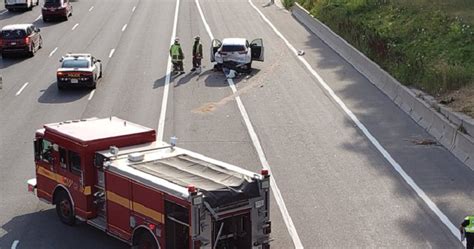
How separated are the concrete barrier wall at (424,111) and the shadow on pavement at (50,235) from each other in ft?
36.0

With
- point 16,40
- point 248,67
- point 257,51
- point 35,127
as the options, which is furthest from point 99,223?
point 16,40

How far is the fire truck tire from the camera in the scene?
615 inches

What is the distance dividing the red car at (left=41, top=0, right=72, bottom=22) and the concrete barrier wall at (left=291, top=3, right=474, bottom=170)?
2336cm

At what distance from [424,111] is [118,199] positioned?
1442cm

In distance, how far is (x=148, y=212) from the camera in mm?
15547

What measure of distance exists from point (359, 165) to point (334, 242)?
19.9 feet

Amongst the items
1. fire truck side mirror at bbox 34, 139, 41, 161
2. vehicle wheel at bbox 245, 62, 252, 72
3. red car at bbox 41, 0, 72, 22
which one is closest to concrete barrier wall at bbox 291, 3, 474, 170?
vehicle wheel at bbox 245, 62, 252, 72

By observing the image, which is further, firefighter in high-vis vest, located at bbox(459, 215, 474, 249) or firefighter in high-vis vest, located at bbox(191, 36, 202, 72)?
firefighter in high-vis vest, located at bbox(191, 36, 202, 72)

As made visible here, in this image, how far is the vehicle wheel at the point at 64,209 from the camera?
18.4m

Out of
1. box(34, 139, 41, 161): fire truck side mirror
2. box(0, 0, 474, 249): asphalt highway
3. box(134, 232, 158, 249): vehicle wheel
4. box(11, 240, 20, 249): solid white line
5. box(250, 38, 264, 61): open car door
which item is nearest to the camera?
box(134, 232, 158, 249): vehicle wheel

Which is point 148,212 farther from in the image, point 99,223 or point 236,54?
Answer: point 236,54

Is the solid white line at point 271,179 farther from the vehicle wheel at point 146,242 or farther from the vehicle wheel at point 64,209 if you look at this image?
the vehicle wheel at point 64,209

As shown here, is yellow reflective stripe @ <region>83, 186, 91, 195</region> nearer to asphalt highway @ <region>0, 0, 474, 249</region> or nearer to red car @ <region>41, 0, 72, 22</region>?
asphalt highway @ <region>0, 0, 474, 249</region>

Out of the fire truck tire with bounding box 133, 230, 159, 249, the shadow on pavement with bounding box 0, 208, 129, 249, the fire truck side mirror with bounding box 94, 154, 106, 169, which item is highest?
the fire truck side mirror with bounding box 94, 154, 106, 169
